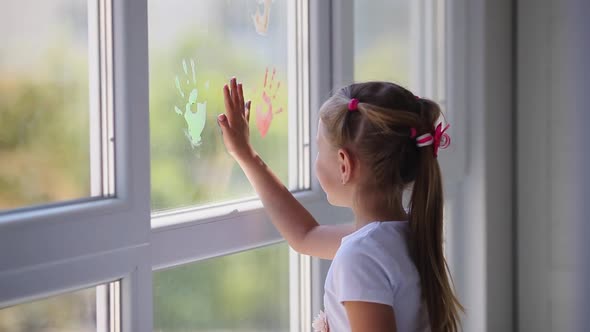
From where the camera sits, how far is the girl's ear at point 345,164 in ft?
5.06

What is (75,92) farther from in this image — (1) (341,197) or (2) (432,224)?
(2) (432,224)

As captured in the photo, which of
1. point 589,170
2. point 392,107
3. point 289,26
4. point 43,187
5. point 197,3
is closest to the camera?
point 43,187

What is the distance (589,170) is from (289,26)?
1.08 m

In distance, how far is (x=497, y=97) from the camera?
2.50 meters

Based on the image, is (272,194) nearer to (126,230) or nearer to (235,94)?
(235,94)

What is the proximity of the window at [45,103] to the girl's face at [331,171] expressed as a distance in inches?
15.5

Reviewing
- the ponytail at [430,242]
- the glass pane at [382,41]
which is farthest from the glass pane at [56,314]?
the glass pane at [382,41]

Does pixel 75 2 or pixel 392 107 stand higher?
pixel 75 2

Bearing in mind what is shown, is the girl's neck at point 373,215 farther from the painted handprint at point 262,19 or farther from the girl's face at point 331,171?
the painted handprint at point 262,19

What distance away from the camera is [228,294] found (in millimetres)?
1769

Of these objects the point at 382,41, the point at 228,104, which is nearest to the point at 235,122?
the point at 228,104

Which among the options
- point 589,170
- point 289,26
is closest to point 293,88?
point 289,26

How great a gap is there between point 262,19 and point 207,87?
0.72ft

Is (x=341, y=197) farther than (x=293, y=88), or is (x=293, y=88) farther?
(x=293, y=88)
